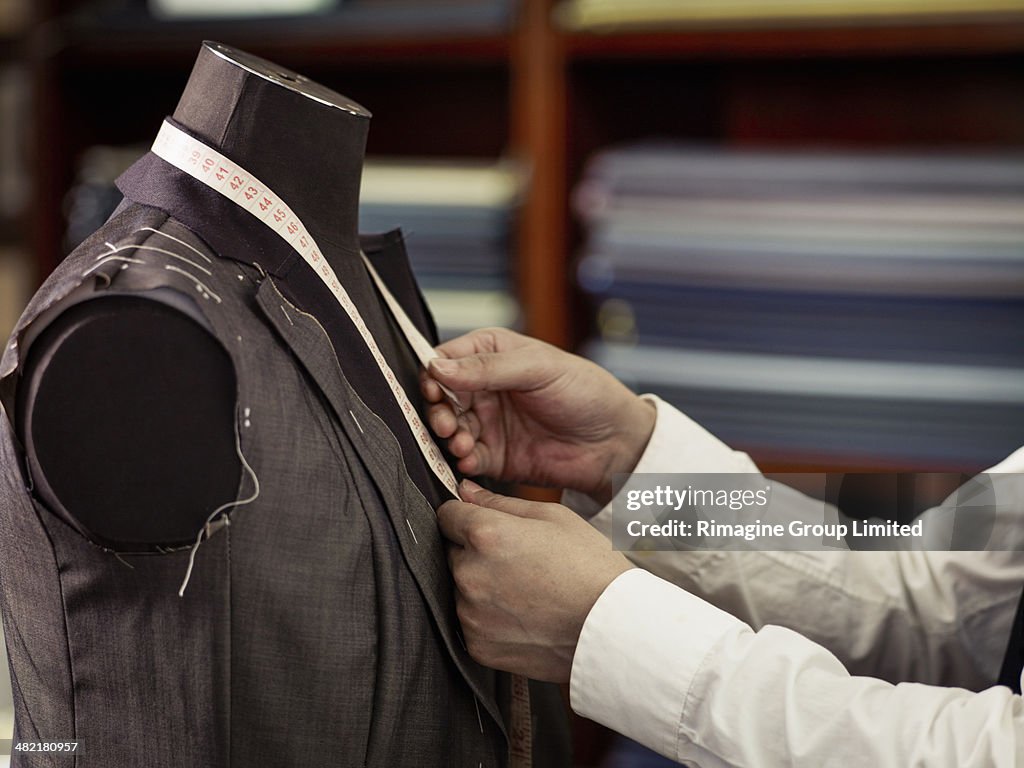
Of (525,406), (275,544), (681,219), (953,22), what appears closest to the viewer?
(275,544)

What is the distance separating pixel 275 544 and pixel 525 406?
332 mm

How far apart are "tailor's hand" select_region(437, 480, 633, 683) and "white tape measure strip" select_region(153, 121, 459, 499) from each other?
0.15ft

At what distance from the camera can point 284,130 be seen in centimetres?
60

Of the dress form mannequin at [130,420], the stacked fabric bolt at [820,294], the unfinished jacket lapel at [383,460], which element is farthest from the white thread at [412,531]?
the stacked fabric bolt at [820,294]

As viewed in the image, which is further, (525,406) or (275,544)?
(525,406)

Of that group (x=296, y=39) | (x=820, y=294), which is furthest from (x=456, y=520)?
(x=296, y=39)

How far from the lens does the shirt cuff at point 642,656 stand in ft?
2.09

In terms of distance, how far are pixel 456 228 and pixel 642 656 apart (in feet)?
2.79

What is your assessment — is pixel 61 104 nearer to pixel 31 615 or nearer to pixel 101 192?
pixel 101 192

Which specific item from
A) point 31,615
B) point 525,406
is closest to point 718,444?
point 525,406

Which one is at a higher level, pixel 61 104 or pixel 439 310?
pixel 61 104

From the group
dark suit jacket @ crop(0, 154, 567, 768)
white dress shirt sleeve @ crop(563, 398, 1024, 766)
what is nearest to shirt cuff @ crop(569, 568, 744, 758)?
white dress shirt sleeve @ crop(563, 398, 1024, 766)

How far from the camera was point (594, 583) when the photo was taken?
0.65 m

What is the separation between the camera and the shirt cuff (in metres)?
0.64
